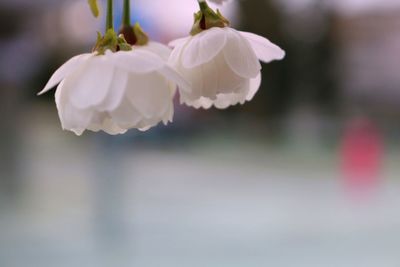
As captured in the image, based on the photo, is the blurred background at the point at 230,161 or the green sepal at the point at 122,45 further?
the blurred background at the point at 230,161

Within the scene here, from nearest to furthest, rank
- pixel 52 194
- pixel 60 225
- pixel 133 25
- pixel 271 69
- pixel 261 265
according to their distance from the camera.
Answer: pixel 133 25
pixel 261 265
pixel 60 225
pixel 52 194
pixel 271 69

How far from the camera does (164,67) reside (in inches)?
18.8

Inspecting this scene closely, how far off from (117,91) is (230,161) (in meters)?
6.13

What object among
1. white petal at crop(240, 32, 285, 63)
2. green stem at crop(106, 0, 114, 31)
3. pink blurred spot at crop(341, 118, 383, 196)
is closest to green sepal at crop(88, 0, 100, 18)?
green stem at crop(106, 0, 114, 31)

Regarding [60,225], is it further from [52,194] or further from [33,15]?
[33,15]

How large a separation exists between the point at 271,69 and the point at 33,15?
2791 mm

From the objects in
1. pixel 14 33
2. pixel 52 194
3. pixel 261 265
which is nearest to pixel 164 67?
pixel 261 265

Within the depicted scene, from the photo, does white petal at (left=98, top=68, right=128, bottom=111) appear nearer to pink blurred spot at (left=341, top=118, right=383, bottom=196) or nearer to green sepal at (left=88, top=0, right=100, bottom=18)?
green sepal at (left=88, top=0, right=100, bottom=18)

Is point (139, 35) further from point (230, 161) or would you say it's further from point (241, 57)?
point (230, 161)

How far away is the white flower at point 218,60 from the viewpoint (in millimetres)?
531

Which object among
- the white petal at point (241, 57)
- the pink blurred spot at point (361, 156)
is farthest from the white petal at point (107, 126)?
the pink blurred spot at point (361, 156)

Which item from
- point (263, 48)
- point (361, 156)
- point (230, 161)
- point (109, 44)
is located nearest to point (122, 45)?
point (109, 44)

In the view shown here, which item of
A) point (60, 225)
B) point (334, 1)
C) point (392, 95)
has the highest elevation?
point (334, 1)

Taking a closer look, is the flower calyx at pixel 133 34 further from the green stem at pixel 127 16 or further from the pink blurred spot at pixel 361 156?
the pink blurred spot at pixel 361 156
